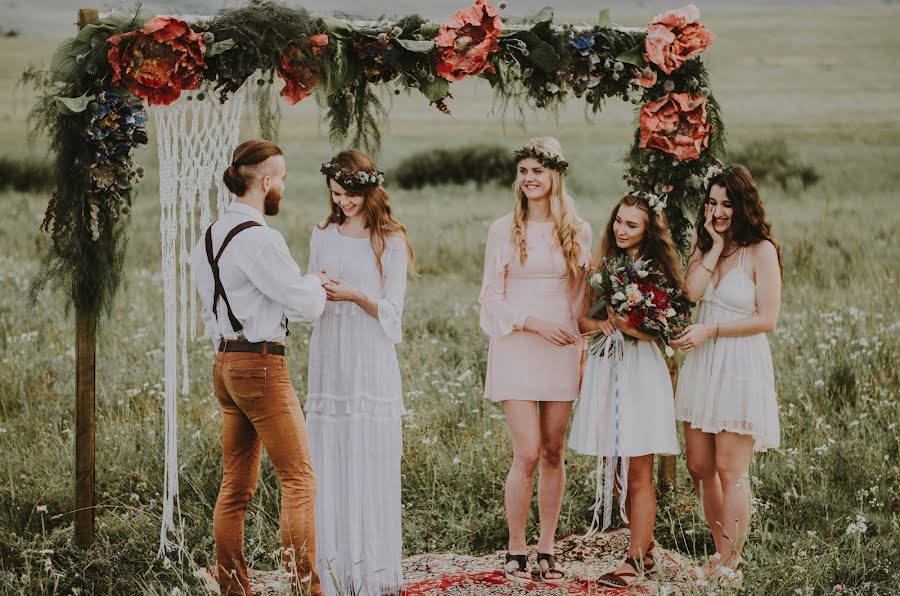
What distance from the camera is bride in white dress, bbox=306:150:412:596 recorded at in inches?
208

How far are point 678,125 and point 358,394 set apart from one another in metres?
2.60

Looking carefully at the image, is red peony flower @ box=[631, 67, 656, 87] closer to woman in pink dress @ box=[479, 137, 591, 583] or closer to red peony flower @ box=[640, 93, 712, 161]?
red peony flower @ box=[640, 93, 712, 161]

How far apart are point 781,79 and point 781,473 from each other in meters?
15.2

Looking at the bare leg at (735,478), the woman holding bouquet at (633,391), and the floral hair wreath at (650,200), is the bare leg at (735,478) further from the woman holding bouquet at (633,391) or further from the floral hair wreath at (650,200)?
the floral hair wreath at (650,200)

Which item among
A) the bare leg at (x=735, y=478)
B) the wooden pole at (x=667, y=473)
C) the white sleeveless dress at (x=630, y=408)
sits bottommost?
the wooden pole at (x=667, y=473)

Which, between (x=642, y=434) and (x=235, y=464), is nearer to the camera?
(x=235, y=464)

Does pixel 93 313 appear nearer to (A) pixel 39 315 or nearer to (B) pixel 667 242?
(B) pixel 667 242

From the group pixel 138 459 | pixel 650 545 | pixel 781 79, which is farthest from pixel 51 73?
pixel 781 79

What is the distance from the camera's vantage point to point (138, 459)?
711cm

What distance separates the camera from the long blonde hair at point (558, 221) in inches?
216

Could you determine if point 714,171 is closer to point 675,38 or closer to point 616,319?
point 675,38

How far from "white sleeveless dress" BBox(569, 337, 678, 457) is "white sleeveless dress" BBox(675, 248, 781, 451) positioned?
16cm

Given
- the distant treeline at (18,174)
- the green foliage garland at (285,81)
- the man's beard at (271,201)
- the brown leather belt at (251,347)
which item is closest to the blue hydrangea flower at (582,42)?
the green foliage garland at (285,81)

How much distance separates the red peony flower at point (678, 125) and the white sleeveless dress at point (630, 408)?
50.6 inches
